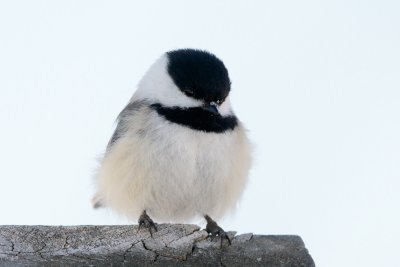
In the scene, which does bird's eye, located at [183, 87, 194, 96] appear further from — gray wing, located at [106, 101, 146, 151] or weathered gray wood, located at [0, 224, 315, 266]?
weathered gray wood, located at [0, 224, 315, 266]

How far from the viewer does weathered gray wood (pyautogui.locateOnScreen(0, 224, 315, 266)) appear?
1.80m

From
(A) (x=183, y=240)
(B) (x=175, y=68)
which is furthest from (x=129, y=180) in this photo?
(A) (x=183, y=240)

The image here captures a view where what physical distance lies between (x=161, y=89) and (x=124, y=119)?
26 centimetres

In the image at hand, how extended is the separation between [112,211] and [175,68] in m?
0.93

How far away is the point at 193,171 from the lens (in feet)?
11.1

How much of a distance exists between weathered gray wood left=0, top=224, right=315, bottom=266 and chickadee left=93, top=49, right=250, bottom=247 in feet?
4.20

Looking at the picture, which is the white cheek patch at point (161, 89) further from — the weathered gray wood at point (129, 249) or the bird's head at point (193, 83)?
the weathered gray wood at point (129, 249)

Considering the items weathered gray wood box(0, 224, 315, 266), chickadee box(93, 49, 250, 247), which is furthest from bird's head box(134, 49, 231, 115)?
weathered gray wood box(0, 224, 315, 266)

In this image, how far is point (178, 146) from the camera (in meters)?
3.30

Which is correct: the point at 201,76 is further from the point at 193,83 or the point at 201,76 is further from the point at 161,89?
the point at 161,89

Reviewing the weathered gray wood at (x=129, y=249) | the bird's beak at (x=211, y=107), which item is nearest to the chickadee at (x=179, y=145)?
the bird's beak at (x=211, y=107)

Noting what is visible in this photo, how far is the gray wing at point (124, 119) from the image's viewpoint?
3531mm

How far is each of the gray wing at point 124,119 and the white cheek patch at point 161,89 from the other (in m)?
0.06

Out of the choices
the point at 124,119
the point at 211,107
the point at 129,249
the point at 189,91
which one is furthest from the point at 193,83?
the point at 129,249
